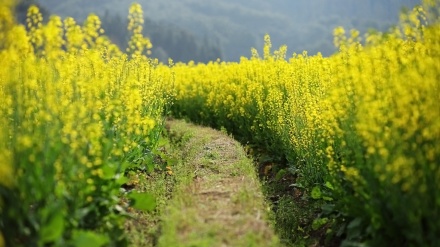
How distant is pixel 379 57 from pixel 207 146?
408 centimetres

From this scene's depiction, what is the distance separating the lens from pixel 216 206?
4.88 m

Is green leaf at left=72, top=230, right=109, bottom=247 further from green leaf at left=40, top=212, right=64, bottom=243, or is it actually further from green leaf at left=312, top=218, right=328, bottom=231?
green leaf at left=312, top=218, right=328, bottom=231

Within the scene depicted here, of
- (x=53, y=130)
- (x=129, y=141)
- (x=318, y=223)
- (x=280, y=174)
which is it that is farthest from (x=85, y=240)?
(x=280, y=174)

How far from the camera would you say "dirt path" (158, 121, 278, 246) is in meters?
4.09

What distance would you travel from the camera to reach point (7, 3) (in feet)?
13.2

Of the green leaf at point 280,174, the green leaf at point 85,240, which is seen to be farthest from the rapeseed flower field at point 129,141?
the green leaf at point 280,174

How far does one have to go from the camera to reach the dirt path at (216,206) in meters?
4.09

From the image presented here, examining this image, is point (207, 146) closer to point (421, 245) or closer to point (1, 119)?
point (1, 119)

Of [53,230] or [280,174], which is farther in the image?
[280,174]

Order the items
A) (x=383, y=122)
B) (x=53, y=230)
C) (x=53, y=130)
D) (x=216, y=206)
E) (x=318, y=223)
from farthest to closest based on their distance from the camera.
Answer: (x=318, y=223) → (x=216, y=206) → (x=383, y=122) → (x=53, y=130) → (x=53, y=230)

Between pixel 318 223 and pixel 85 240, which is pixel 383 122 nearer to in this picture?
pixel 318 223

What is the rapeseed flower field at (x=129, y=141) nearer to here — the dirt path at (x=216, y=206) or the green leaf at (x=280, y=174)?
the dirt path at (x=216, y=206)

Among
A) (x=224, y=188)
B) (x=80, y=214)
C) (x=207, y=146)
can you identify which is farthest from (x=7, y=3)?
(x=207, y=146)

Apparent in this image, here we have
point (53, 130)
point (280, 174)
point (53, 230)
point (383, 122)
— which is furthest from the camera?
point (280, 174)
